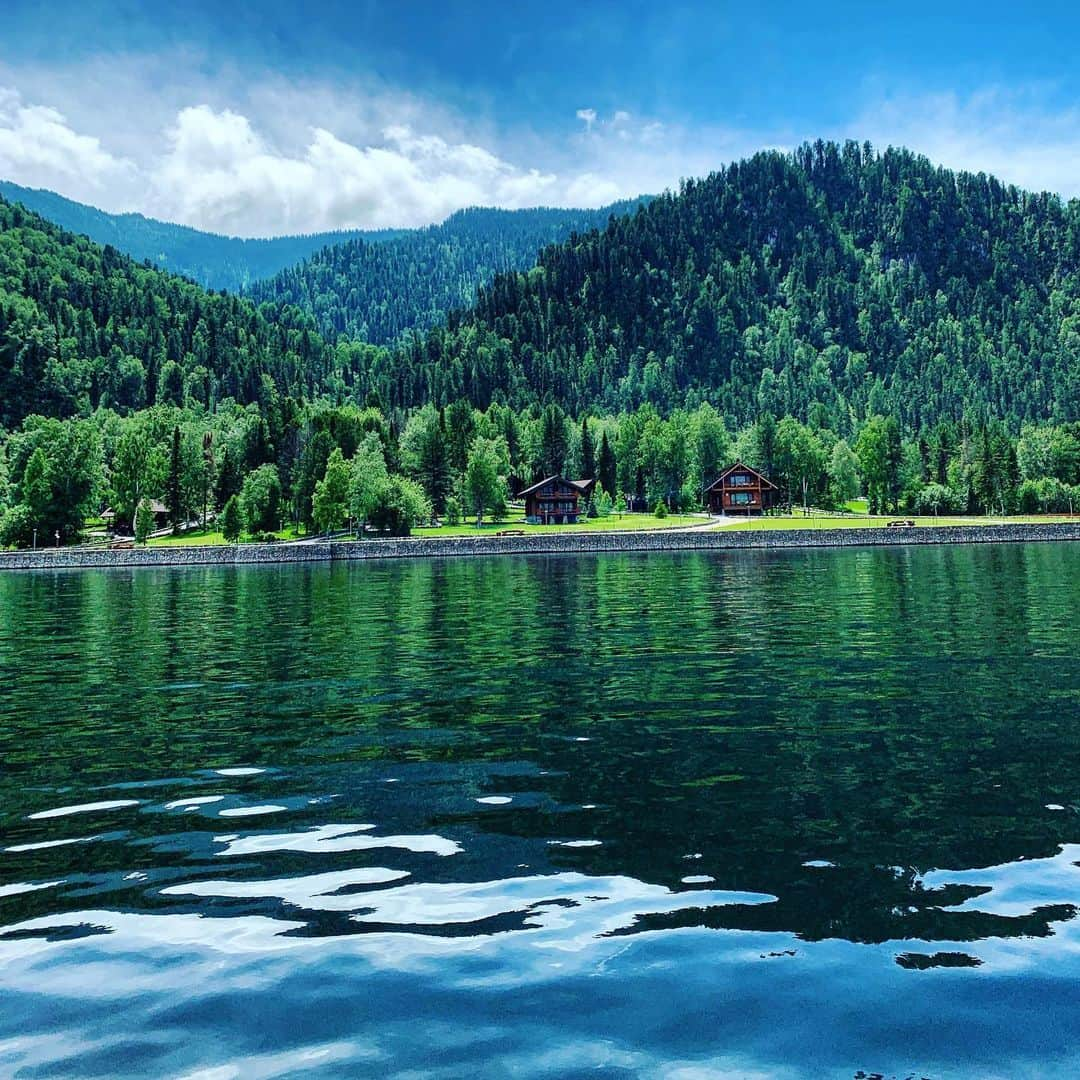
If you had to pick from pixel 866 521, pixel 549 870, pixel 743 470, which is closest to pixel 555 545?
pixel 866 521

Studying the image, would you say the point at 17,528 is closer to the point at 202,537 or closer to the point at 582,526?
the point at 202,537

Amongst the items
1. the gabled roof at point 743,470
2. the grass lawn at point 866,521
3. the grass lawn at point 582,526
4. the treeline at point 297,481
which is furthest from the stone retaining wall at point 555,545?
the gabled roof at point 743,470

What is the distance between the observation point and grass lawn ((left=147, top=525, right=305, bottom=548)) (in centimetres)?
15862

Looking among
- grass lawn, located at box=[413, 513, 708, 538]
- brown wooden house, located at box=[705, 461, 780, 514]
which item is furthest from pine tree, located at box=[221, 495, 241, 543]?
brown wooden house, located at box=[705, 461, 780, 514]

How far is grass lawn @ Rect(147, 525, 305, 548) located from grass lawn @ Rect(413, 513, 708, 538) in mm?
21062

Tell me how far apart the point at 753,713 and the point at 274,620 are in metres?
33.0

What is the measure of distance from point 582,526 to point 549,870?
164 metres

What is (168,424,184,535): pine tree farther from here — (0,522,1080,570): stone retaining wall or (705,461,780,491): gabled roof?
(705,461,780,491): gabled roof

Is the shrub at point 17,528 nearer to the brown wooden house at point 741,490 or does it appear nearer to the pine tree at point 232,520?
the pine tree at point 232,520

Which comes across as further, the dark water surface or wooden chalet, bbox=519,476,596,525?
wooden chalet, bbox=519,476,596,525

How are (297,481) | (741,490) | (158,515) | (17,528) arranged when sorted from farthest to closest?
(741,490)
(158,515)
(297,481)
(17,528)

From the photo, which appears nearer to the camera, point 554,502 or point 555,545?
point 555,545

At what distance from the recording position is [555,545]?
443ft

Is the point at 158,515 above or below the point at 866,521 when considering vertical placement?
above
